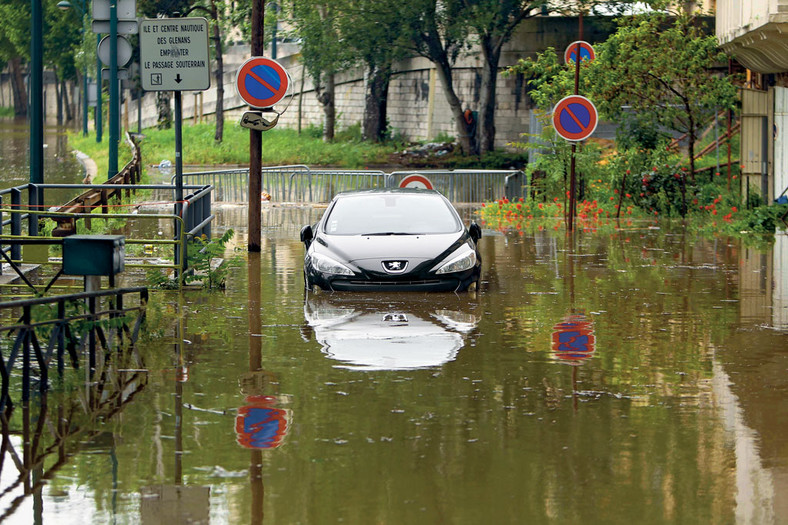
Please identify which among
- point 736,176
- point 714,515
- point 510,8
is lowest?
point 714,515

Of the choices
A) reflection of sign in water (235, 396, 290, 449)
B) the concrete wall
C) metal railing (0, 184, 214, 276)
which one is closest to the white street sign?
metal railing (0, 184, 214, 276)

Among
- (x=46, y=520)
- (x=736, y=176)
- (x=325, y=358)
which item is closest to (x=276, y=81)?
(x=325, y=358)

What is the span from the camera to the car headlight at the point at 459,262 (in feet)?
48.0

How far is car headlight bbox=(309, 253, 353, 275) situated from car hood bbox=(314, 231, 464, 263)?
0.40 ft

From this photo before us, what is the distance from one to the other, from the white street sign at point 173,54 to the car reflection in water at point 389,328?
2982 mm

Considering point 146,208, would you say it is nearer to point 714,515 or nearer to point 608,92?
point 608,92

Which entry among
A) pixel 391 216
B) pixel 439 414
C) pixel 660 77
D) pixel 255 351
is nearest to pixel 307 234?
pixel 391 216

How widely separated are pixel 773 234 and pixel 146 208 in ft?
43.9

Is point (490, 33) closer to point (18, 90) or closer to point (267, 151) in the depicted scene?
point (267, 151)

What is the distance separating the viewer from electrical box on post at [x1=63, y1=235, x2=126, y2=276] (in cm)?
991

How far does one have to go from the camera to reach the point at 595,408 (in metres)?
8.84

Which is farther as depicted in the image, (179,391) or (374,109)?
(374,109)

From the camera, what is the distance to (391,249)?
48.4ft

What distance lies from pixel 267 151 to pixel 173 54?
37132mm
